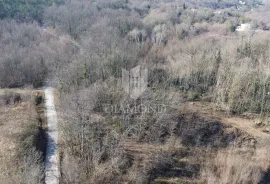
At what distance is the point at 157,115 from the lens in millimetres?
25531

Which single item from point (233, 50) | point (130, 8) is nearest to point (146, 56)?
point (233, 50)

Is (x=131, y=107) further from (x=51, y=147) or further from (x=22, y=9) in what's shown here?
(x=22, y=9)

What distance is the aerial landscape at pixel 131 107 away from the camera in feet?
66.9

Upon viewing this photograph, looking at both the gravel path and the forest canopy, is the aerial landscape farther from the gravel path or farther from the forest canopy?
the forest canopy

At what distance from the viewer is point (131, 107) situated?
86.8ft
